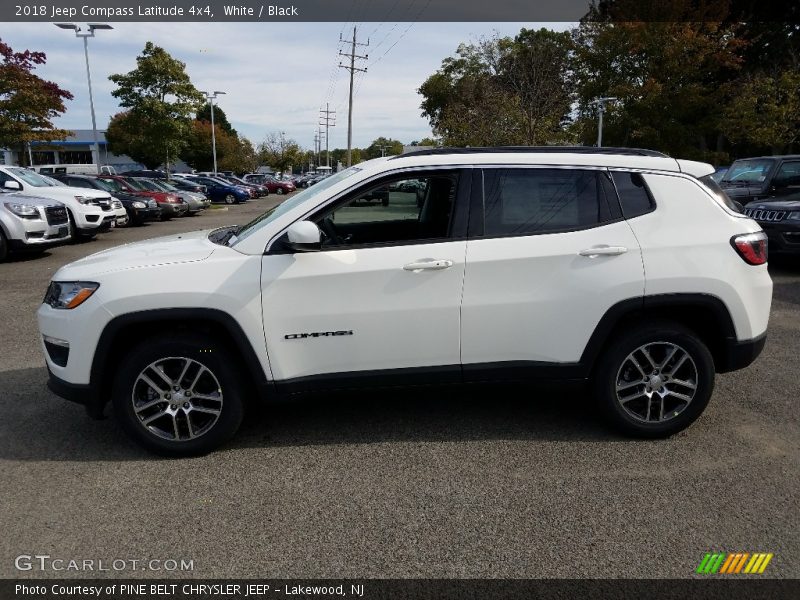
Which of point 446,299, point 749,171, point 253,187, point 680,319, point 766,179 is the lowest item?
point 253,187

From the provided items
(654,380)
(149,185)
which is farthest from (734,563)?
(149,185)

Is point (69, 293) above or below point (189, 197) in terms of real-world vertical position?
above

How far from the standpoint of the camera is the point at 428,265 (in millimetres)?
3641

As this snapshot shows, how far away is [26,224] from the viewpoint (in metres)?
11.4

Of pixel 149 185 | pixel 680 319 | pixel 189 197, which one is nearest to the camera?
pixel 680 319

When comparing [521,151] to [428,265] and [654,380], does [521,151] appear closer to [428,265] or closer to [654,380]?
[428,265]

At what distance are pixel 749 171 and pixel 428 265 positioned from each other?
11.2m

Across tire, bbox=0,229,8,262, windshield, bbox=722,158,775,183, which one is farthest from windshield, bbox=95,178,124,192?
windshield, bbox=722,158,775,183

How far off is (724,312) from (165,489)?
11.4ft

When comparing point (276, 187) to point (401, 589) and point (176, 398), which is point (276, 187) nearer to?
point (176, 398)

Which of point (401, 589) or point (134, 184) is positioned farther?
point (134, 184)

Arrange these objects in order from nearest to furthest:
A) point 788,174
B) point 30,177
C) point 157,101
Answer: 1. point 788,174
2. point 30,177
3. point 157,101

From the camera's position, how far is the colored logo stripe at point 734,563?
2.70 meters

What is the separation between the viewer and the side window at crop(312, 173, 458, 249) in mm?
3811
